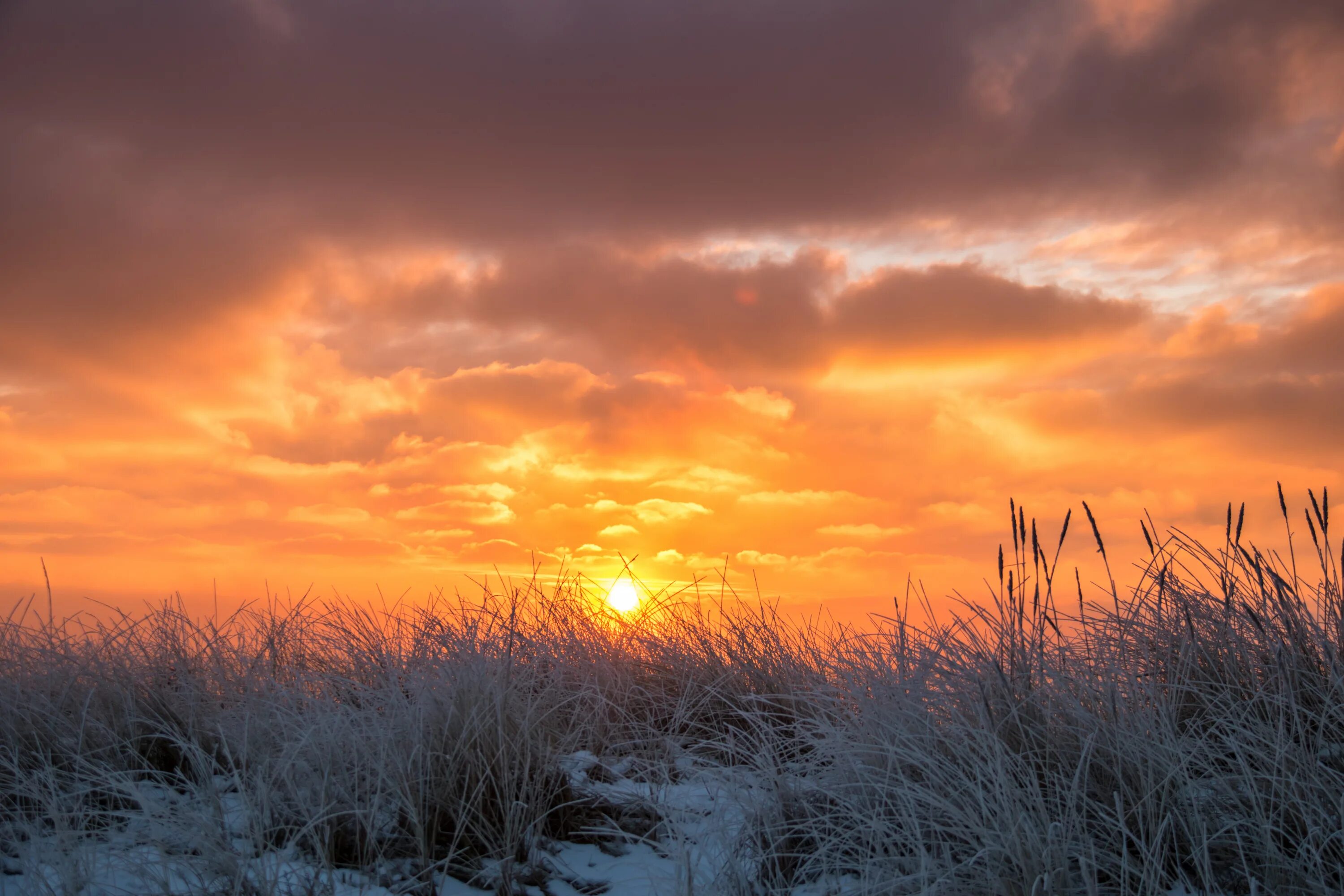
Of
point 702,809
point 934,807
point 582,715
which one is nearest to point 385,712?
point 582,715

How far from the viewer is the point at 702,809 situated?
376 cm

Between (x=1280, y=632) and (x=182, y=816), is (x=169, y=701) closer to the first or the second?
(x=182, y=816)

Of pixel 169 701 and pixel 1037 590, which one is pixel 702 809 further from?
pixel 169 701

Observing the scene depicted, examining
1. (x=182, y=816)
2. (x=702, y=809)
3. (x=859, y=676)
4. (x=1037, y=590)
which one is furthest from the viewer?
(x=859, y=676)

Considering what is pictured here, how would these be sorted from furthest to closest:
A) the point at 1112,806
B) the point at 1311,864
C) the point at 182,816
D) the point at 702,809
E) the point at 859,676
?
the point at 859,676 → the point at 702,809 → the point at 182,816 → the point at 1112,806 → the point at 1311,864

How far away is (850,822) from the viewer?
332 cm

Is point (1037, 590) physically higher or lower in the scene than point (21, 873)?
higher

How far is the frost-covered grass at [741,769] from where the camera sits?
9.77ft

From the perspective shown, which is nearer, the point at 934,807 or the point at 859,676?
the point at 934,807

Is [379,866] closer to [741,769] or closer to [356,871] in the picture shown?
[356,871]

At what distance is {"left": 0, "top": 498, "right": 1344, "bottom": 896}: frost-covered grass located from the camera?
Answer: 9.77ft

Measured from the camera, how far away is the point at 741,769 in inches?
159

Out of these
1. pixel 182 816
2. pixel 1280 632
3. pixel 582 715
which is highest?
pixel 1280 632

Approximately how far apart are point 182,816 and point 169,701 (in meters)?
1.49
